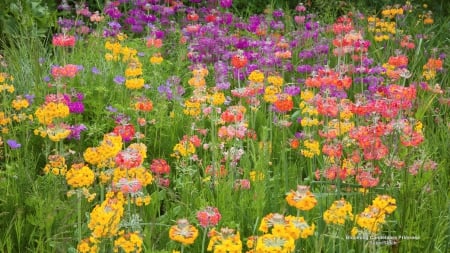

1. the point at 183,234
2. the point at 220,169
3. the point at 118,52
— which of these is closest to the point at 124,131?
the point at 220,169

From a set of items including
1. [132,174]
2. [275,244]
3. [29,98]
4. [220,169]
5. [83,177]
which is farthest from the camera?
[29,98]

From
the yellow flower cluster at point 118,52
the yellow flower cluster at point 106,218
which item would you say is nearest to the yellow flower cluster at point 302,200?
the yellow flower cluster at point 106,218

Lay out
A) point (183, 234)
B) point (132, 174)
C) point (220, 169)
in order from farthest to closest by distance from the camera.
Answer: point (220, 169), point (132, 174), point (183, 234)

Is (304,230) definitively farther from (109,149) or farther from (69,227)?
(69,227)

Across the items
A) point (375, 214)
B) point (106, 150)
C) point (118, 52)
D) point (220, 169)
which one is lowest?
point (220, 169)

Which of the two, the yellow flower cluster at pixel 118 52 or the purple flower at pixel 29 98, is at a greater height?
the yellow flower cluster at pixel 118 52

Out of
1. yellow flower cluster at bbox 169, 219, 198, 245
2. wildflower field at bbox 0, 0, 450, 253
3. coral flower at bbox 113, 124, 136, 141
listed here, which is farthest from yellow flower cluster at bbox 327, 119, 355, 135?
yellow flower cluster at bbox 169, 219, 198, 245

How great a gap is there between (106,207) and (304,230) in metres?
0.48

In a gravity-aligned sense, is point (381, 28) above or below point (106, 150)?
below

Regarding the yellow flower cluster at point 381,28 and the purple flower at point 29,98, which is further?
the yellow flower cluster at point 381,28

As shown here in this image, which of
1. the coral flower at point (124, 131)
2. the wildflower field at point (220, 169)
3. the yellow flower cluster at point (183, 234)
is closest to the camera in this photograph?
the yellow flower cluster at point (183, 234)

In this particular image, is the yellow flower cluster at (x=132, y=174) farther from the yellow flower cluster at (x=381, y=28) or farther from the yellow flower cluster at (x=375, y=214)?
the yellow flower cluster at (x=381, y=28)

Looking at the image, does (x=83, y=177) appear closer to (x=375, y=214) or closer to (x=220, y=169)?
(x=375, y=214)

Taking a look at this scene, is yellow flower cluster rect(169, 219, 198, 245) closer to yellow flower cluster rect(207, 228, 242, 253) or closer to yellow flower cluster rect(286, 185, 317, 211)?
yellow flower cluster rect(207, 228, 242, 253)
